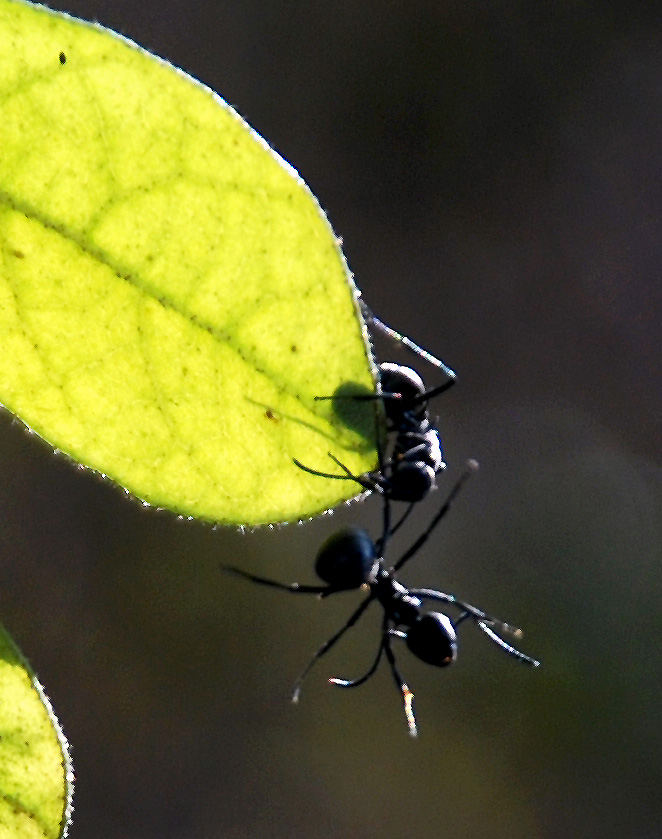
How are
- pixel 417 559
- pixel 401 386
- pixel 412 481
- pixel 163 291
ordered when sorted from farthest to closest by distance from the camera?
pixel 417 559 < pixel 401 386 < pixel 412 481 < pixel 163 291

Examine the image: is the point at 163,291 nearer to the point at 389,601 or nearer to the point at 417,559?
the point at 389,601

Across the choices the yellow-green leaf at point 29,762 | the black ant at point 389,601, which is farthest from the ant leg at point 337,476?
the black ant at point 389,601

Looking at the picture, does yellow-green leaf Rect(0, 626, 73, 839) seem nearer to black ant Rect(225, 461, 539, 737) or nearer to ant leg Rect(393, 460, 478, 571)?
black ant Rect(225, 461, 539, 737)

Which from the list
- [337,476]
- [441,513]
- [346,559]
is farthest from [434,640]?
[337,476]

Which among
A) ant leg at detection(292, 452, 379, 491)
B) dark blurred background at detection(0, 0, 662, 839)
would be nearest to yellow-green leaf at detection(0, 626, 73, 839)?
ant leg at detection(292, 452, 379, 491)

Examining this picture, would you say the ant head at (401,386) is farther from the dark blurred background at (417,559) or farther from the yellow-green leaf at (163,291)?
the dark blurred background at (417,559)

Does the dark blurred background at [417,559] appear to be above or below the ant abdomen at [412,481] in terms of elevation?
below
